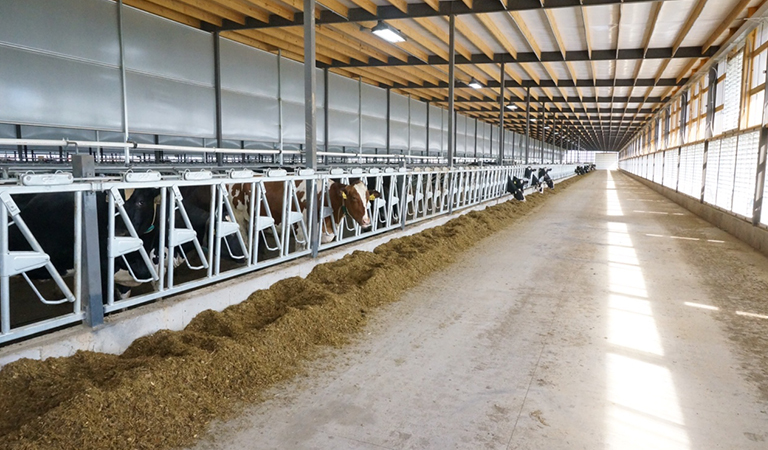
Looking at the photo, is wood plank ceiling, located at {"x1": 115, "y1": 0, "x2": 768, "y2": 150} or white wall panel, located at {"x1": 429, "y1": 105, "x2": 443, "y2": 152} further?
white wall panel, located at {"x1": 429, "y1": 105, "x2": 443, "y2": 152}

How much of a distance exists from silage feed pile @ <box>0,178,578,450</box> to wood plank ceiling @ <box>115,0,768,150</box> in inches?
280

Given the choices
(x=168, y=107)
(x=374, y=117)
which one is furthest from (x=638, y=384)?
(x=374, y=117)

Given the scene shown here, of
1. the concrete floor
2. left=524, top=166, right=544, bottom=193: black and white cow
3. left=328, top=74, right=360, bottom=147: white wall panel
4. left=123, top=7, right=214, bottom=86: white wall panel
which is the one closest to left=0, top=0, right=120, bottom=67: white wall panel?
left=123, top=7, right=214, bottom=86: white wall panel

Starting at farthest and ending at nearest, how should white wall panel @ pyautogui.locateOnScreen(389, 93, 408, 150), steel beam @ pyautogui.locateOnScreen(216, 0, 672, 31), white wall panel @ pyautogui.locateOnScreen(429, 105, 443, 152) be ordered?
white wall panel @ pyautogui.locateOnScreen(429, 105, 443, 152) < white wall panel @ pyautogui.locateOnScreen(389, 93, 408, 150) < steel beam @ pyautogui.locateOnScreen(216, 0, 672, 31)

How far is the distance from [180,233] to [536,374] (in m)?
3.15

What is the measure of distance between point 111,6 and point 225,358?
825 centimetres

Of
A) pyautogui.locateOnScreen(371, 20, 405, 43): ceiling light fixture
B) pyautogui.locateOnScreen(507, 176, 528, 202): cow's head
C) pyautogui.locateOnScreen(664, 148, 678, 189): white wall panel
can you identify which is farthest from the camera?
pyautogui.locateOnScreen(664, 148, 678, 189): white wall panel

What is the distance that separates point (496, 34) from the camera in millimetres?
12820

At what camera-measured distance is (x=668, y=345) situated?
13.7 feet

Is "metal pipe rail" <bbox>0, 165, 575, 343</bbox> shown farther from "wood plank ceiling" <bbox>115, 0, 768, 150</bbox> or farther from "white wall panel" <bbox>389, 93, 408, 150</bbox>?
"white wall panel" <bbox>389, 93, 408, 150</bbox>

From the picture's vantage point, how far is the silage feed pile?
100 inches

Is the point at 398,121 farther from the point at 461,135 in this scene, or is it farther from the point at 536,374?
the point at 536,374

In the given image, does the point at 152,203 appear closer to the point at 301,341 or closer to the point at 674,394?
the point at 301,341

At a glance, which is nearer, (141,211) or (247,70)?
(141,211)
